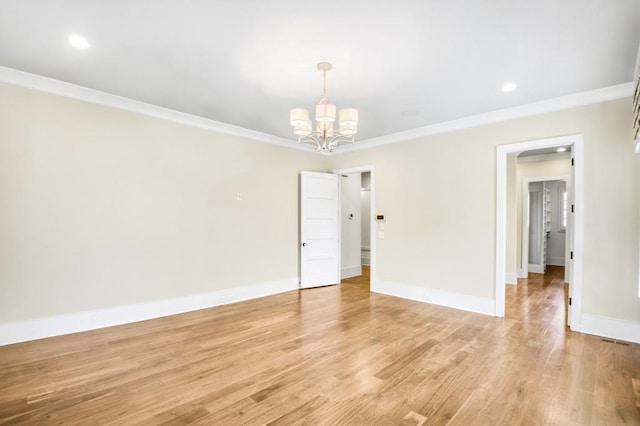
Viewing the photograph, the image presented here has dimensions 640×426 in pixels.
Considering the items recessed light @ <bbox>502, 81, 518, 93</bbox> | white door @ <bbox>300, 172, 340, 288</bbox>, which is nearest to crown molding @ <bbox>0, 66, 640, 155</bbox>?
recessed light @ <bbox>502, 81, 518, 93</bbox>

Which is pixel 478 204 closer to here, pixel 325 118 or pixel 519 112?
pixel 519 112

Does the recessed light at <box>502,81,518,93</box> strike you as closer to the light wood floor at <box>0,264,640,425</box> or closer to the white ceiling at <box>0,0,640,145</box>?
the white ceiling at <box>0,0,640,145</box>

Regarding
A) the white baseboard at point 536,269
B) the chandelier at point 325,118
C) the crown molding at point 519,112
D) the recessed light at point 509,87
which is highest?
the recessed light at point 509,87

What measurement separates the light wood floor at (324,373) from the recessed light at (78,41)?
2984mm

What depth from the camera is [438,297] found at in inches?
192

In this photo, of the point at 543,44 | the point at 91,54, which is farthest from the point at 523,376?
the point at 91,54

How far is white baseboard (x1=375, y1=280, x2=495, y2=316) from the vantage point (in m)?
4.42

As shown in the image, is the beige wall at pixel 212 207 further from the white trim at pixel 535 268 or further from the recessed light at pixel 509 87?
the white trim at pixel 535 268

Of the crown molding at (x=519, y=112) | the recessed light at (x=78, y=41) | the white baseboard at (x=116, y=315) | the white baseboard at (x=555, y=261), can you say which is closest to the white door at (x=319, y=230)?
the white baseboard at (x=116, y=315)

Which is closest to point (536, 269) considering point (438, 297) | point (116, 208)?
point (438, 297)

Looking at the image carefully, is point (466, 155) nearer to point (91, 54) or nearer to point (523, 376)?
point (523, 376)

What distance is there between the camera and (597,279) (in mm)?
3590

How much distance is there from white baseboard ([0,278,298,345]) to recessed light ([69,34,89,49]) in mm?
2982

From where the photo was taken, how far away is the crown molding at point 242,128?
3.40 metres
